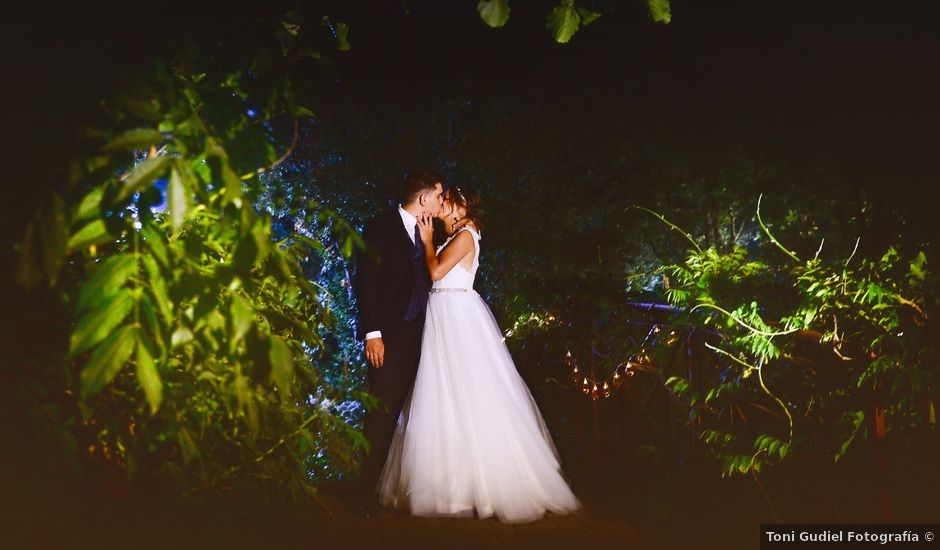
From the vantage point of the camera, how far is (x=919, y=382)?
2.93 metres

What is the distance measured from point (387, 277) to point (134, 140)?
10.4ft

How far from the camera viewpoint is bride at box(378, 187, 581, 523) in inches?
167

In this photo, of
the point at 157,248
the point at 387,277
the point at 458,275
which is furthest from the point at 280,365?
the point at 458,275

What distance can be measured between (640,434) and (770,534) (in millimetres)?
1971

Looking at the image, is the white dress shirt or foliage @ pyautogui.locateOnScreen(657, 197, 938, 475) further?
the white dress shirt

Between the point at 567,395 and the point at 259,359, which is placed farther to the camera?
the point at 567,395

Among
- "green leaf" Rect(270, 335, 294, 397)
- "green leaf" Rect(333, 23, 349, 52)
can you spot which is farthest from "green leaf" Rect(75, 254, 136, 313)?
"green leaf" Rect(333, 23, 349, 52)

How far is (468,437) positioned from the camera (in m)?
4.36

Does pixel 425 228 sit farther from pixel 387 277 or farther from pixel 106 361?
pixel 106 361

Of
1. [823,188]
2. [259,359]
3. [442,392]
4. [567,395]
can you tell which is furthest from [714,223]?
[259,359]

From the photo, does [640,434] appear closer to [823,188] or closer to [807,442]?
[807,442]

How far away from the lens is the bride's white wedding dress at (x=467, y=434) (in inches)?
167

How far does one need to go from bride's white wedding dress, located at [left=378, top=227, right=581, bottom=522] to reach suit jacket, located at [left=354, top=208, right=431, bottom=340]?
174 millimetres

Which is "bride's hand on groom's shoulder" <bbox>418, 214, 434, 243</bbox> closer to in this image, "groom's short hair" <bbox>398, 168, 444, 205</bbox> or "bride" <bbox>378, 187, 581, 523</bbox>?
"bride" <bbox>378, 187, 581, 523</bbox>
